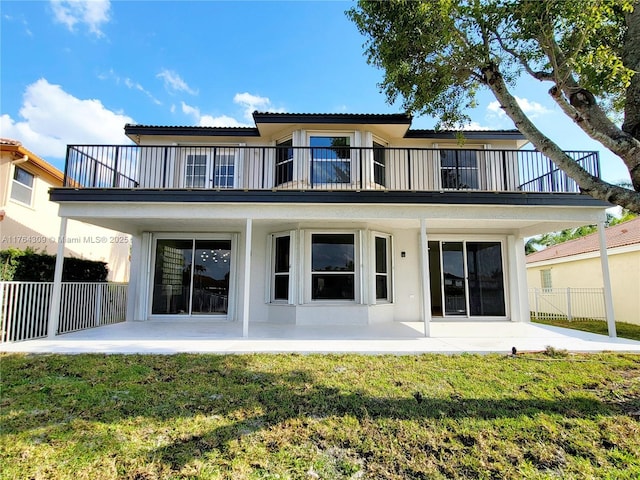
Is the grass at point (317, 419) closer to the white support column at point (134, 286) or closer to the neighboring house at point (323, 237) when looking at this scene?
the neighboring house at point (323, 237)

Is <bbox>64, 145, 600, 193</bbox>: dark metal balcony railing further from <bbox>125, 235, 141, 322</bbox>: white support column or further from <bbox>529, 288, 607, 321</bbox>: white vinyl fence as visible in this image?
<bbox>529, 288, 607, 321</bbox>: white vinyl fence

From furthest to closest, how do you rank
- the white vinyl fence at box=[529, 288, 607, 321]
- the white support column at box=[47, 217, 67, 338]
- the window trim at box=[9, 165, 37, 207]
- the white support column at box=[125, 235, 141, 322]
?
the white vinyl fence at box=[529, 288, 607, 321] < the window trim at box=[9, 165, 37, 207] < the white support column at box=[125, 235, 141, 322] < the white support column at box=[47, 217, 67, 338]

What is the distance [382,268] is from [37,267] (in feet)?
28.7

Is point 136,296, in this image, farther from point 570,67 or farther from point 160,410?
point 570,67

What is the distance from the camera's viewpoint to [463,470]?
2.81 meters

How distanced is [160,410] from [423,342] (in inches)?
196

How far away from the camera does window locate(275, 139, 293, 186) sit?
10188 millimetres

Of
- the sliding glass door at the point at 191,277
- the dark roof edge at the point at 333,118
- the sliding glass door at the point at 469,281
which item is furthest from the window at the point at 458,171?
the sliding glass door at the point at 191,277

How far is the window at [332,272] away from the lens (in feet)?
31.6

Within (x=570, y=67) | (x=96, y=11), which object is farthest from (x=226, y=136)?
(x=570, y=67)

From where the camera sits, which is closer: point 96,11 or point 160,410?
point 160,410

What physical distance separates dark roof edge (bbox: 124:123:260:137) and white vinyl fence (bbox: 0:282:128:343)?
15.2 ft

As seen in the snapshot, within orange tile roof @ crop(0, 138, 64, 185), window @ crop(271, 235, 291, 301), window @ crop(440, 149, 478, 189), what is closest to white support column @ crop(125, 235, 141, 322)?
window @ crop(271, 235, 291, 301)

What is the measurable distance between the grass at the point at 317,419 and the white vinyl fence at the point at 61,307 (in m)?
1.94
